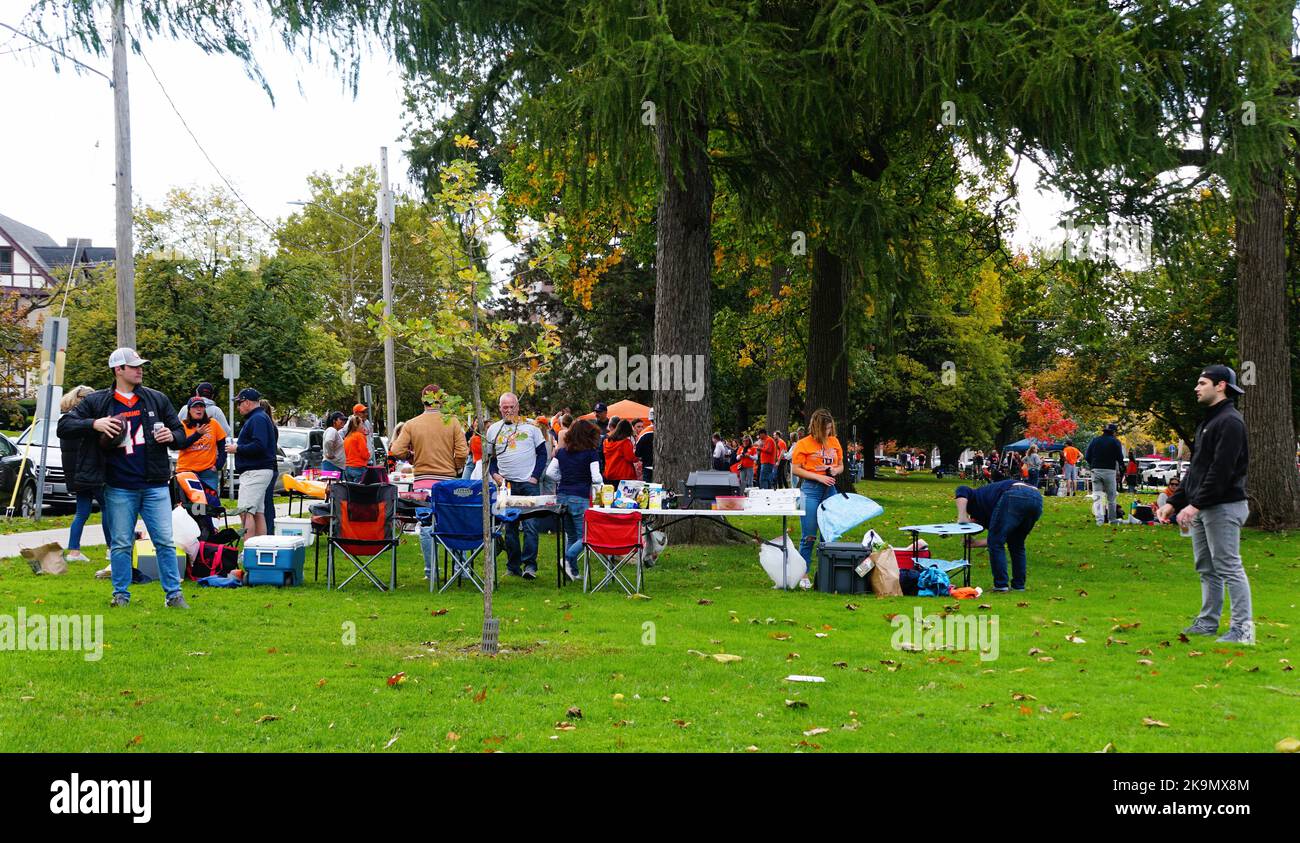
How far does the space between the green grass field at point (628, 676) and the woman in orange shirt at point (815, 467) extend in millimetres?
→ 1389

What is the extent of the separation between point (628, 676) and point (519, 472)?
7418 millimetres

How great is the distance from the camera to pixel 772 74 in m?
13.8

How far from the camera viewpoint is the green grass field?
5.99 meters

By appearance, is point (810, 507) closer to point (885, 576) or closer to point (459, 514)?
point (885, 576)

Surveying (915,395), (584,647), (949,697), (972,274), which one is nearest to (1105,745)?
Result: (949,697)

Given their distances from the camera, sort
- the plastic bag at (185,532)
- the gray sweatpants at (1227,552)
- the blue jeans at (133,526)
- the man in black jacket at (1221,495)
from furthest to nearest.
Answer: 1. the plastic bag at (185,532)
2. the blue jeans at (133,526)
3. the gray sweatpants at (1227,552)
4. the man in black jacket at (1221,495)

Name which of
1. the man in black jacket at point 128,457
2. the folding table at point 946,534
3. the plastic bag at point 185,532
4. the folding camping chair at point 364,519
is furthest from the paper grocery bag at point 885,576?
the plastic bag at point 185,532

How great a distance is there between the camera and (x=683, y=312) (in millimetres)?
15750

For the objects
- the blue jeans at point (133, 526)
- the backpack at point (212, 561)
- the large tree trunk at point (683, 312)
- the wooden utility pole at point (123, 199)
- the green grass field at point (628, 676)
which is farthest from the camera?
the wooden utility pole at point (123, 199)

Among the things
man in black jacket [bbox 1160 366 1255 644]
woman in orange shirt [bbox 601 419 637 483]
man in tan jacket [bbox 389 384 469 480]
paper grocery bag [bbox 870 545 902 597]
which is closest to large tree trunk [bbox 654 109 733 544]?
woman in orange shirt [bbox 601 419 637 483]

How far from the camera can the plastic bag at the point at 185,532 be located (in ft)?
41.2

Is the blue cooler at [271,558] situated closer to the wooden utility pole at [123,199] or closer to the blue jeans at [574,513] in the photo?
the blue jeans at [574,513]

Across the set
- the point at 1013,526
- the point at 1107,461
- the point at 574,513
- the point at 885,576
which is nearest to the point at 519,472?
the point at 574,513

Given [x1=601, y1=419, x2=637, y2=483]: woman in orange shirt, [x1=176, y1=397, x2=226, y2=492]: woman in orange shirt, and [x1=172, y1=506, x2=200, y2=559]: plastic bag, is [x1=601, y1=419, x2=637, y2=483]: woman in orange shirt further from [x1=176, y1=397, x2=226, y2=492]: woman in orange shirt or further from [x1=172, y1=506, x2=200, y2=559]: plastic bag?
[x1=172, y1=506, x2=200, y2=559]: plastic bag
